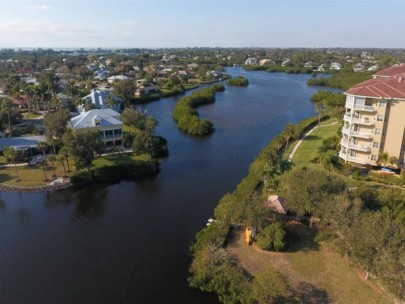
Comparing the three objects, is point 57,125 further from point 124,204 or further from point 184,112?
point 184,112

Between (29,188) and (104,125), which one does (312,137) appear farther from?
(29,188)

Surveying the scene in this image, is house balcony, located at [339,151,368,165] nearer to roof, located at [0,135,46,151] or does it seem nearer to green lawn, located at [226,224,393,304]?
green lawn, located at [226,224,393,304]

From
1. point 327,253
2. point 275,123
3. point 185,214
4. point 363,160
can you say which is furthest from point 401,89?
point 275,123

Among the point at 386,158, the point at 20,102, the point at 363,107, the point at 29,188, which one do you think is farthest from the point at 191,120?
the point at 20,102

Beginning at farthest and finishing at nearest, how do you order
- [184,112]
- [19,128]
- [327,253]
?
1. [184,112]
2. [19,128]
3. [327,253]

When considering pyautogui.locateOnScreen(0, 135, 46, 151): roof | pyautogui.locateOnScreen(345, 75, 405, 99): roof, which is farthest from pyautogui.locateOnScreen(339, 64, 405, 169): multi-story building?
pyautogui.locateOnScreen(0, 135, 46, 151): roof

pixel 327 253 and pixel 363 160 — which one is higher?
pixel 363 160

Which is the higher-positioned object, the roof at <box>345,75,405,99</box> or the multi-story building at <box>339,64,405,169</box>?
the roof at <box>345,75,405,99</box>

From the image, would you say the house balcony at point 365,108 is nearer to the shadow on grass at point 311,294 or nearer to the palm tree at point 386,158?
the palm tree at point 386,158
